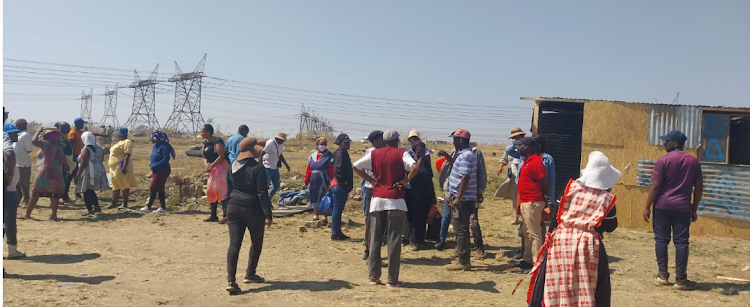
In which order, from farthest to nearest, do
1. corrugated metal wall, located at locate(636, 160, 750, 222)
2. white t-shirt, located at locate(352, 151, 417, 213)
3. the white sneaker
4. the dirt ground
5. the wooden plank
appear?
1. the wooden plank
2. corrugated metal wall, located at locate(636, 160, 750, 222)
3. the white sneaker
4. white t-shirt, located at locate(352, 151, 417, 213)
5. the dirt ground

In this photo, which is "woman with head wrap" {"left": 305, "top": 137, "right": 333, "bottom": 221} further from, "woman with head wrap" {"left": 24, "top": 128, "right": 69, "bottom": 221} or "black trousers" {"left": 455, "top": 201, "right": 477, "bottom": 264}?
"woman with head wrap" {"left": 24, "top": 128, "right": 69, "bottom": 221}

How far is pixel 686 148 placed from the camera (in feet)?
33.9

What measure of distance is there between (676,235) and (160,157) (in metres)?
9.11

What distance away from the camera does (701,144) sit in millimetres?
10273

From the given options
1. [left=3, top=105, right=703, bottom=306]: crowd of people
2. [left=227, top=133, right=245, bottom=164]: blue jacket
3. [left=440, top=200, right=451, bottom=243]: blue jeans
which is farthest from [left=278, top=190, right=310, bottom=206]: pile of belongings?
[left=440, top=200, right=451, bottom=243]: blue jeans

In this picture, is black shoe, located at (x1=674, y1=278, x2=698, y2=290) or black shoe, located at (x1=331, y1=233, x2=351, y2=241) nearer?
black shoe, located at (x1=674, y1=278, x2=698, y2=290)

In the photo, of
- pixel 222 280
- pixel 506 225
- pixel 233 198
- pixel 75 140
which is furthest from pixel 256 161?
pixel 75 140

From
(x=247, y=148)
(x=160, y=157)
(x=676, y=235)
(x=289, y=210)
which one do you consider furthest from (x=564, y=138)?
(x=247, y=148)

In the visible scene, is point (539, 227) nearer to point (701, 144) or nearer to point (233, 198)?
point (233, 198)

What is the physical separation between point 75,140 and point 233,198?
825cm

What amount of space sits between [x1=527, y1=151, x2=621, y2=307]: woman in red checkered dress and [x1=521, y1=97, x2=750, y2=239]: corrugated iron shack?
286 inches

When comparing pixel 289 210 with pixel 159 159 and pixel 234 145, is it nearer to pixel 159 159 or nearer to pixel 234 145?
pixel 234 145

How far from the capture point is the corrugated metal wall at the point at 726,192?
32.3 ft

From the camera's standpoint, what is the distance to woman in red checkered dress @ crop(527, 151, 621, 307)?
397 cm
